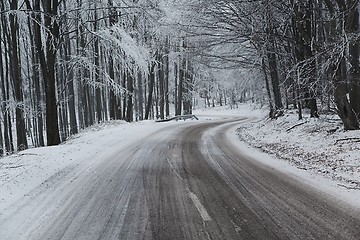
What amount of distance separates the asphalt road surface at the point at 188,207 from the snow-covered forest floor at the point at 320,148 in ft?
3.81

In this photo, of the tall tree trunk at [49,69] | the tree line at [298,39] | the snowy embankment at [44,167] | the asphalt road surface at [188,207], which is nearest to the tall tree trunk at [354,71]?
the tree line at [298,39]

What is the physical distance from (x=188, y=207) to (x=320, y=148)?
684 centimetres

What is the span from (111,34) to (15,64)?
7369mm

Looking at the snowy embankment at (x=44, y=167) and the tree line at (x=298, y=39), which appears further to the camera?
the tree line at (x=298, y=39)

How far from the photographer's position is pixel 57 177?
7.98 meters

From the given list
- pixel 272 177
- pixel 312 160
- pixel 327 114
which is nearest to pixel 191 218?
→ pixel 272 177

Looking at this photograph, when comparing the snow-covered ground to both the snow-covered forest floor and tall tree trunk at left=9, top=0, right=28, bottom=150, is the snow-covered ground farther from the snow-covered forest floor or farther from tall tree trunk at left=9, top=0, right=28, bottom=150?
tall tree trunk at left=9, top=0, right=28, bottom=150

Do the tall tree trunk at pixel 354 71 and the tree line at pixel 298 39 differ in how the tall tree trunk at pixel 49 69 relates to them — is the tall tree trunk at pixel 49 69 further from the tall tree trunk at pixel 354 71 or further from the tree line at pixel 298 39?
the tall tree trunk at pixel 354 71

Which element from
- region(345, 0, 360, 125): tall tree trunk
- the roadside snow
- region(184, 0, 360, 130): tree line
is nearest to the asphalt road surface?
the roadside snow

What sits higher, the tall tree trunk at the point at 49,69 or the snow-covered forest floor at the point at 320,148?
the tall tree trunk at the point at 49,69

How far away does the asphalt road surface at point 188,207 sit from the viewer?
446 centimetres

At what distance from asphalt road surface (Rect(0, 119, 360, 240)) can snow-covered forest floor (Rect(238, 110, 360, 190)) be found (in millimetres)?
1162

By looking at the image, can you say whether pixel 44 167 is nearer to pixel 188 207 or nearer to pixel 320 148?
pixel 188 207

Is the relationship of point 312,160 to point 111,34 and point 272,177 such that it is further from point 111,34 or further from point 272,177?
point 111,34
